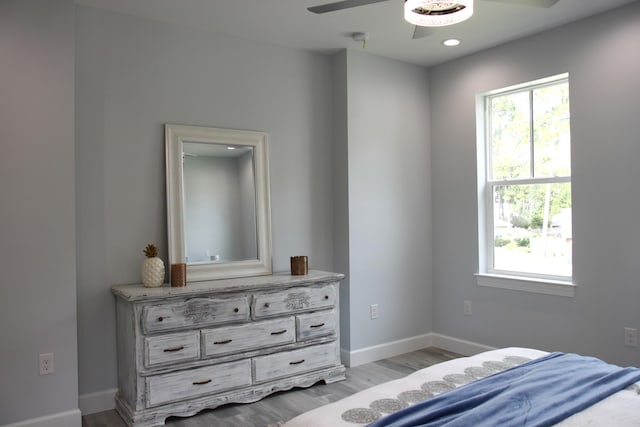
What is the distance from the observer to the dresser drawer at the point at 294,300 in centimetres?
336

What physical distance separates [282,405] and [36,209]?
77.9 inches

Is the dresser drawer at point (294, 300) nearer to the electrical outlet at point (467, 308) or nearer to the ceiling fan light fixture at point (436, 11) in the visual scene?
the electrical outlet at point (467, 308)

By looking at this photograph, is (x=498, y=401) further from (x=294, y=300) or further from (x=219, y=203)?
(x=219, y=203)

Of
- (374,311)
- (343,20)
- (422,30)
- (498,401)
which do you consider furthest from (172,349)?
(343,20)

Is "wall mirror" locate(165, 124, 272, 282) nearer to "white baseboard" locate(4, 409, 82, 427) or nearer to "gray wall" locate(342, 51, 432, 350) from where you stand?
"gray wall" locate(342, 51, 432, 350)

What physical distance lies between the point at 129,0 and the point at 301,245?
7.30ft

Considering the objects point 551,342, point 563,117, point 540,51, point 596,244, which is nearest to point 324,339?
point 551,342

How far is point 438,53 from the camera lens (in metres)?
4.33

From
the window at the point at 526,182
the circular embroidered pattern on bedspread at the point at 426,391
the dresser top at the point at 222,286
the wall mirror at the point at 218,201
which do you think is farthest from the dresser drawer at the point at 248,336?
the window at the point at 526,182

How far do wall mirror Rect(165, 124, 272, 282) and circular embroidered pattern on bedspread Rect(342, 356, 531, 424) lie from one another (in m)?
2.06

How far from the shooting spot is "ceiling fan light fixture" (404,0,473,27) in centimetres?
196

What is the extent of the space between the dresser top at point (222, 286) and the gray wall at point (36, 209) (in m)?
0.37

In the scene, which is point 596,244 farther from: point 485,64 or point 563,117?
point 485,64

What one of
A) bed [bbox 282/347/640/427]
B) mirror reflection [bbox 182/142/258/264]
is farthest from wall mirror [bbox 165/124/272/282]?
bed [bbox 282/347/640/427]
